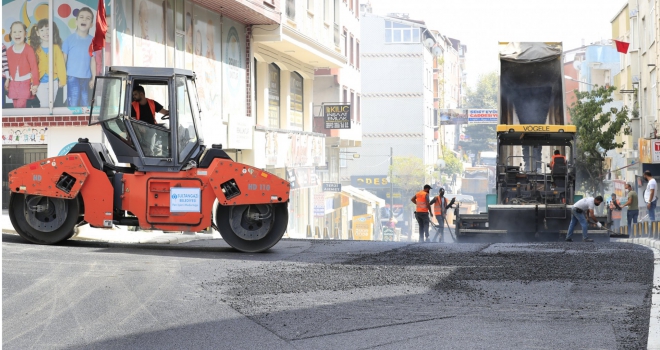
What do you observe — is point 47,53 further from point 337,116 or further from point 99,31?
point 337,116

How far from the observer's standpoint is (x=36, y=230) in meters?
13.6

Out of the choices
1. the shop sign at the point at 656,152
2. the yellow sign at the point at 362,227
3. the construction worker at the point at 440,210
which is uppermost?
the shop sign at the point at 656,152

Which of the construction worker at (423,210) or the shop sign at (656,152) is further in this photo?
the shop sign at (656,152)

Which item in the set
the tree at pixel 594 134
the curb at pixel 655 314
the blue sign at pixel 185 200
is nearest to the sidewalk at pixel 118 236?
the blue sign at pixel 185 200

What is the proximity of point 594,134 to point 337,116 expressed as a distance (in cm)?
1148

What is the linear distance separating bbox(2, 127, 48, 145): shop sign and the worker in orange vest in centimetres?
661

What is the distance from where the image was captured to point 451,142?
10969cm

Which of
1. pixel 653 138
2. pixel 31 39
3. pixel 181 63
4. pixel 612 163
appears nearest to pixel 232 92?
pixel 181 63

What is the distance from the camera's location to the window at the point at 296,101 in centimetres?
3491

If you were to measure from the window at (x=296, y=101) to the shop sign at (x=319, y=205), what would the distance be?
3892mm

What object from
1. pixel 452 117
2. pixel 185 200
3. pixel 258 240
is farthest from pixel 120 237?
pixel 452 117

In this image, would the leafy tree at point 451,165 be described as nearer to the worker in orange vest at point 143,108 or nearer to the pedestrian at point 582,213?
the pedestrian at point 582,213

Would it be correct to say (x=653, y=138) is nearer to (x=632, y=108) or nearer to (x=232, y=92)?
(x=632, y=108)

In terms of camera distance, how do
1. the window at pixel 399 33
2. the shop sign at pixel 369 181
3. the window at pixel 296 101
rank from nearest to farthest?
the window at pixel 296 101 → the shop sign at pixel 369 181 → the window at pixel 399 33
